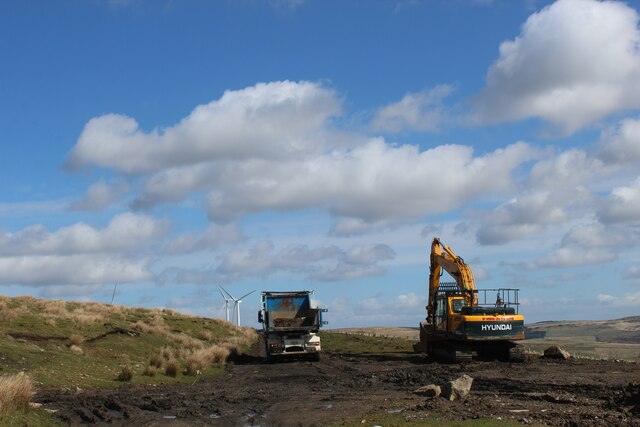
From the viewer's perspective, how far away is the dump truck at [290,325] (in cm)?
3659

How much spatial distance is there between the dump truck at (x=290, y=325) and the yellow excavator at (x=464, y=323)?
18.6 ft

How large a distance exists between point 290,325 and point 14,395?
24.5m

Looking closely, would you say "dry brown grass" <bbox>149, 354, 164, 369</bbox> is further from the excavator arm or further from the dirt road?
the excavator arm

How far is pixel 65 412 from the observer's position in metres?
17.1

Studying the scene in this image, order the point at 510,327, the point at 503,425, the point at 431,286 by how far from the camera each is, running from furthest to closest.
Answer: the point at 431,286 → the point at 510,327 → the point at 503,425

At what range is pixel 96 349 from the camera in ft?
106

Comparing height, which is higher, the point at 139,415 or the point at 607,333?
the point at 139,415

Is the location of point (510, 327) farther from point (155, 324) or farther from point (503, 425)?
point (155, 324)

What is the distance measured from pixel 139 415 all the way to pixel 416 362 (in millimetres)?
19806

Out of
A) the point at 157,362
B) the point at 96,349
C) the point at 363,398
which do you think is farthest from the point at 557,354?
the point at 96,349

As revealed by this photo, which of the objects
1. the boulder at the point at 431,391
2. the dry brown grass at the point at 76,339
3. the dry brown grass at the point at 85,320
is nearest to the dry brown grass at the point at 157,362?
the dry brown grass at the point at 76,339

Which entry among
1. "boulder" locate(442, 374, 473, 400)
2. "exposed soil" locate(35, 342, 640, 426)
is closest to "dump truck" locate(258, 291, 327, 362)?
"exposed soil" locate(35, 342, 640, 426)

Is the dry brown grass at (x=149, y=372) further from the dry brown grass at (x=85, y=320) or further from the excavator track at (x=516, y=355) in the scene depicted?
the excavator track at (x=516, y=355)

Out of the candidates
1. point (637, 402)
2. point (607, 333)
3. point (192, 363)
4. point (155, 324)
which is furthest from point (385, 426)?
point (607, 333)
